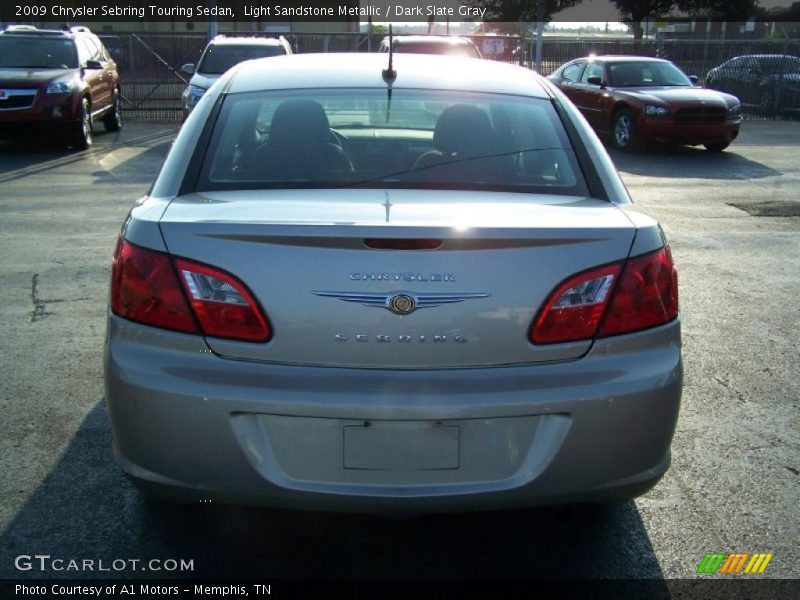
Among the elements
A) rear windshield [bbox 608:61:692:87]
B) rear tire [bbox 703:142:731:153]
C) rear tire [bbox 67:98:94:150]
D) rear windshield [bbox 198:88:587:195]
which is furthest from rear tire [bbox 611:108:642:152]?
rear windshield [bbox 198:88:587:195]

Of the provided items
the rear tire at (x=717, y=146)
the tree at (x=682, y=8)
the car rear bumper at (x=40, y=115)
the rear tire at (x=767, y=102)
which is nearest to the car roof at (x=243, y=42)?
the car rear bumper at (x=40, y=115)

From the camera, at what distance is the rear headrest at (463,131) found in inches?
142

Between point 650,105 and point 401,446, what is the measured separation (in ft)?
44.6

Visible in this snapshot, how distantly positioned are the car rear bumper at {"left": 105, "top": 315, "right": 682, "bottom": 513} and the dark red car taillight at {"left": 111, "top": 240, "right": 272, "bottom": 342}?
61 millimetres

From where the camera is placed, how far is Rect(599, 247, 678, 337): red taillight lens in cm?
278

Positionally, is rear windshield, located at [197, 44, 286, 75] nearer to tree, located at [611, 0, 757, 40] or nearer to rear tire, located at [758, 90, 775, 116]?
rear tire, located at [758, 90, 775, 116]

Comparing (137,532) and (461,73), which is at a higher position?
(461,73)

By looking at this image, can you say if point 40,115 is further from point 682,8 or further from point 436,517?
point 682,8

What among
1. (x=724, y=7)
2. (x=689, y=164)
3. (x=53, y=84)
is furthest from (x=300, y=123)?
(x=724, y=7)

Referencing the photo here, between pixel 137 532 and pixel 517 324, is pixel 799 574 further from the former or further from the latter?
pixel 137 532

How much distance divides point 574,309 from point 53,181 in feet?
32.9

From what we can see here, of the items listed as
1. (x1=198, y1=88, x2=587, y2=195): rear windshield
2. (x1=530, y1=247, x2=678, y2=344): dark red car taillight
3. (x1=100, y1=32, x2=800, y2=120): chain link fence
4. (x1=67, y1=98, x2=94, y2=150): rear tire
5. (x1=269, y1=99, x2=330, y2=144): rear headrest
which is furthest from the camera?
(x1=100, y1=32, x2=800, y2=120): chain link fence

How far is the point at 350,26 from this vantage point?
160 ft

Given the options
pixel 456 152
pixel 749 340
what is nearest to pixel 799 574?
pixel 456 152
